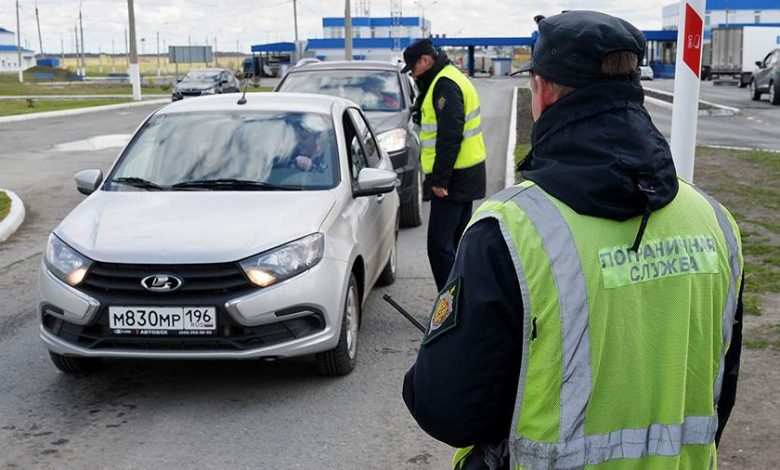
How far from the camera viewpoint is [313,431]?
5.00 meters

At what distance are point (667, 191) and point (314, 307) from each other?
3.60 m

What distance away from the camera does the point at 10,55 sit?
421 ft

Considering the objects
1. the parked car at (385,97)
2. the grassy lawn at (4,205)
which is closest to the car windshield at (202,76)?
the grassy lawn at (4,205)

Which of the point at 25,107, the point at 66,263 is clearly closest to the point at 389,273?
the point at 66,263

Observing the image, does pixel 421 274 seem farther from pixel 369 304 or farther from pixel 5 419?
pixel 5 419

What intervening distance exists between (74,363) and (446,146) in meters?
2.68

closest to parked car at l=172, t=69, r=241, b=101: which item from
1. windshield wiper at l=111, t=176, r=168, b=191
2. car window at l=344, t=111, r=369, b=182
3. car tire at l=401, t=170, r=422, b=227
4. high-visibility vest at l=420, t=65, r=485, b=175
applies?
car tire at l=401, t=170, r=422, b=227

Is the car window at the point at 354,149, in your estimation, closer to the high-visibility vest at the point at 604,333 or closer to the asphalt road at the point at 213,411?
the asphalt road at the point at 213,411

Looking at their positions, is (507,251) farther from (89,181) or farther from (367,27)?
(367,27)

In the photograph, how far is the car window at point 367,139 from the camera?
748 centimetres

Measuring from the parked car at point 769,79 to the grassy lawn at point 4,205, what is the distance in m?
28.2

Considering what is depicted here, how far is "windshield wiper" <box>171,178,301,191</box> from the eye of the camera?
20.4 ft

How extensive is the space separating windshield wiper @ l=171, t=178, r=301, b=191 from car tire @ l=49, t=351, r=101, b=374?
4.03 feet

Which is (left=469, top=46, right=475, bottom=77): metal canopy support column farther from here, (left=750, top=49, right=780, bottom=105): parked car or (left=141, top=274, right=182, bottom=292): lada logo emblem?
(left=141, top=274, right=182, bottom=292): lada logo emblem
